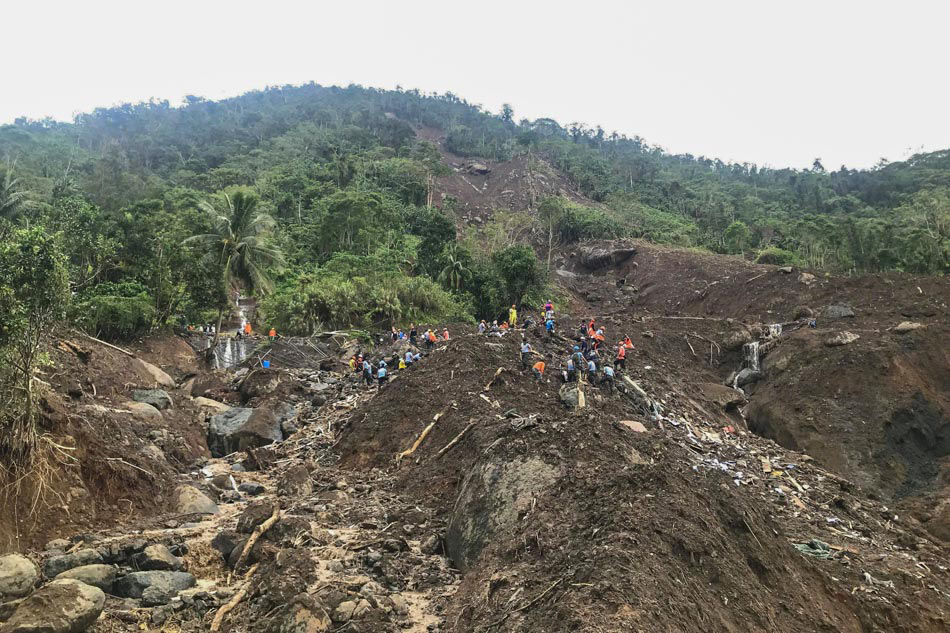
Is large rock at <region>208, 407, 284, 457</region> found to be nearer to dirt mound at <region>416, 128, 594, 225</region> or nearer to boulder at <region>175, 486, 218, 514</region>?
boulder at <region>175, 486, 218, 514</region>

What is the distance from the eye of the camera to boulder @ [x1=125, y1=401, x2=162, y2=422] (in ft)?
42.5

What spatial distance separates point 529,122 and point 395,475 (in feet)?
471

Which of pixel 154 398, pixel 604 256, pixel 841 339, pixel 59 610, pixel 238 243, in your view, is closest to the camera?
pixel 59 610

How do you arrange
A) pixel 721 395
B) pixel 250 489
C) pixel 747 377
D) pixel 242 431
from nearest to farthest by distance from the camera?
pixel 250 489
pixel 242 431
pixel 721 395
pixel 747 377

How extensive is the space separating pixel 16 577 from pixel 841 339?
77.4 ft

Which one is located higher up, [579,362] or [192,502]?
[579,362]

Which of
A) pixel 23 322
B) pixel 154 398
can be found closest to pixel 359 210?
pixel 154 398

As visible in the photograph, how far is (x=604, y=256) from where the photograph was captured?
172ft

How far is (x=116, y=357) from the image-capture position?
17.4 meters

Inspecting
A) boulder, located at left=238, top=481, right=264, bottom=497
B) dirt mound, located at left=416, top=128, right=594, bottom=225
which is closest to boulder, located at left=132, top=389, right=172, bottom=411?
boulder, located at left=238, top=481, right=264, bottom=497

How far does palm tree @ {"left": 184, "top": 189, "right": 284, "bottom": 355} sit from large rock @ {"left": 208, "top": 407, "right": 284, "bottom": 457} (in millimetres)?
11149

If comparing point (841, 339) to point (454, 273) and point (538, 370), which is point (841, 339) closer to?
point (538, 370)

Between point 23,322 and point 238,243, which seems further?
point 238,243

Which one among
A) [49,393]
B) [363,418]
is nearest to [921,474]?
[363,418]
